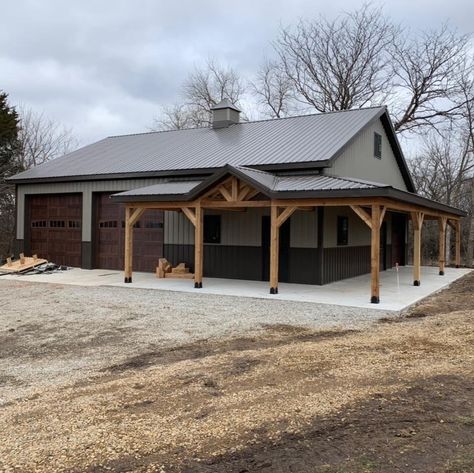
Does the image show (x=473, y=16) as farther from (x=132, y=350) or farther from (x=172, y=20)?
(x=132, y=350)

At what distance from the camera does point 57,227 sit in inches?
701

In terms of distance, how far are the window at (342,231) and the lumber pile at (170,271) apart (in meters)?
4.25

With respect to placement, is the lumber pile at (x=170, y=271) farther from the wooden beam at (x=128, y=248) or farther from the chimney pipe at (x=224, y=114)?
the chimney pipe at (x=224, y=114)

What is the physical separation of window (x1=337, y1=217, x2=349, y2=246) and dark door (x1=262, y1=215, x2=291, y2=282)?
5.41 feet

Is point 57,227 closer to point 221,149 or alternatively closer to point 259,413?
point 221,149

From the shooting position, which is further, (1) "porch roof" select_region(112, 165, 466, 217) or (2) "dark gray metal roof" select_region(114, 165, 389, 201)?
(2) "dark gray metal roof" select_region(114, 165, 389, 201)

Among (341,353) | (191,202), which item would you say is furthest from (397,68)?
(341,353)

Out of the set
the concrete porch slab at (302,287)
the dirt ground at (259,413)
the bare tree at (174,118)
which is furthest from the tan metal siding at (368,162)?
the bare tree at (174,118)

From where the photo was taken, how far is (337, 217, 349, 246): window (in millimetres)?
13938

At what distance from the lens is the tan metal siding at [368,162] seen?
13.8 meters

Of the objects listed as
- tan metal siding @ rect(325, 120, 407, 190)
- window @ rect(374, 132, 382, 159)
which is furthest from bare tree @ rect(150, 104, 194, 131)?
window @ rect(374, 132, 382, 159)

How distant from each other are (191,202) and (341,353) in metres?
6.95

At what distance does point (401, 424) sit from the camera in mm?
3752

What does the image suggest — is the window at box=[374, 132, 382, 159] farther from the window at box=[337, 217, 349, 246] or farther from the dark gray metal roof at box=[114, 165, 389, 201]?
the dark gray metal roof at box=[114, 165, 389, 201]
